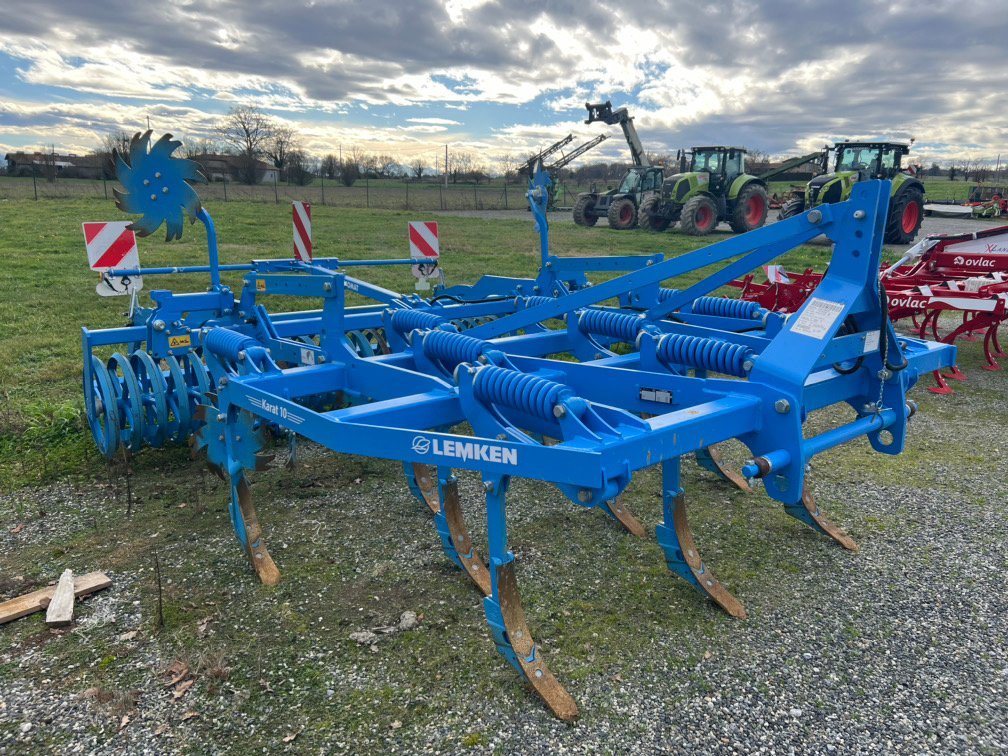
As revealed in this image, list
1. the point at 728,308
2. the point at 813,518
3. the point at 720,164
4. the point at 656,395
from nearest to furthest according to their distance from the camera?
the point at 656,395 < the point at 813,518 < the point at 728,308 < the point at 720,164

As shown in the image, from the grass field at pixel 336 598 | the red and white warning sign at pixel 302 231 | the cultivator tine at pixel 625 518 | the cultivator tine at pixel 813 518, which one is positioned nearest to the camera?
the grass field at pixel 336 598

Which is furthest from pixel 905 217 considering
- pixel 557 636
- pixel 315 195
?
pixel 315 195

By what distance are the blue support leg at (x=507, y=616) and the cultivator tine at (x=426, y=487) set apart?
1.47 meters

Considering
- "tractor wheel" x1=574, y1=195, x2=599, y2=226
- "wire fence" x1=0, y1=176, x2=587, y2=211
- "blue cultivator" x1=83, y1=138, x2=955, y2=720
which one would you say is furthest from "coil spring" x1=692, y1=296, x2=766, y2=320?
"wire fence" x1=0, y1=176, x2=587, y2=211

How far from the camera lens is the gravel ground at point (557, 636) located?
263 centimetres

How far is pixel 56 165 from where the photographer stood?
133 ft

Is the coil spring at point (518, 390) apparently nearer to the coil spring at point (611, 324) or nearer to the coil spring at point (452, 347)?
the coil spring at point (452, 347)

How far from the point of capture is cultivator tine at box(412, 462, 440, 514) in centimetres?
437

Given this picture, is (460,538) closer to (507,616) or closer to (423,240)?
(507,616)

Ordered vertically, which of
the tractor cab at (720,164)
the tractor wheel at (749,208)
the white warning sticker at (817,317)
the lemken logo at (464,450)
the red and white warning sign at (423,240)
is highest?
the tractor cab at (720,164)

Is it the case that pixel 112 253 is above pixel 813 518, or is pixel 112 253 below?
above

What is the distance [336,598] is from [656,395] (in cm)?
Answer: 173

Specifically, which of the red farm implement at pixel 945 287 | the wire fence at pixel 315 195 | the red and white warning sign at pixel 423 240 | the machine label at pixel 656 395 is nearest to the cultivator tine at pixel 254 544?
the machine label at pixel 656 395

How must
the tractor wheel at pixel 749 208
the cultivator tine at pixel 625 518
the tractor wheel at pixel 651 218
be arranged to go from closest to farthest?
the cultivator tine at pixel 625 518 → the tractor wheel at pixel 749 208 → the tractor wheel at pixel 651 218
